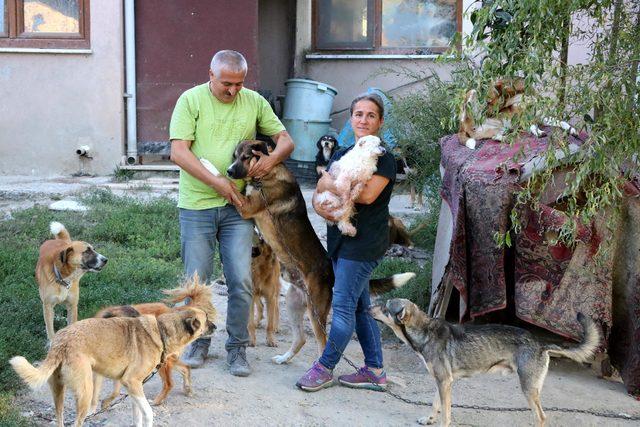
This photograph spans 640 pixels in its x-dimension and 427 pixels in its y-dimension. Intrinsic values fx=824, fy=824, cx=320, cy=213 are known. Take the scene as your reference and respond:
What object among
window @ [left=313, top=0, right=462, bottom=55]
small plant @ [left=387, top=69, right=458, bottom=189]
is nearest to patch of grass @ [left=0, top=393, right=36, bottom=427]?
small plant @ [left=387, top=69, right=458, bottom=189]

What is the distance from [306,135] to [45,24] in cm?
456

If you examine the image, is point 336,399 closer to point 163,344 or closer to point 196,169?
point 163,344

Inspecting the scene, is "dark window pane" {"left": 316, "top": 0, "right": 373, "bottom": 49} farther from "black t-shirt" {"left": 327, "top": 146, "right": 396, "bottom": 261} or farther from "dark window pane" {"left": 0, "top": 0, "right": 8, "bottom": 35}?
"black t-shirt" {"left": 327, "top": 146, "right": 396, "bottom": 261}

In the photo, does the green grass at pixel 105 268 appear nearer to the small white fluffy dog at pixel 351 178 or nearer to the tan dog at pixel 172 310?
the tan dog at pixel 172 310

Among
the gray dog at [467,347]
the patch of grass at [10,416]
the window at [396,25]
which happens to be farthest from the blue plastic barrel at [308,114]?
the patch of grass at [10,416]

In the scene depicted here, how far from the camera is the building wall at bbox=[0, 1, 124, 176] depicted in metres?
12.9

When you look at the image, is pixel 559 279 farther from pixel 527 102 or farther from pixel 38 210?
pixel 38 210

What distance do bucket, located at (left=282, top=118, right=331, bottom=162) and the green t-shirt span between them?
27.0ft

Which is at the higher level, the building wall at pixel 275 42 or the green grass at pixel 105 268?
the building wall at pixel 275 42

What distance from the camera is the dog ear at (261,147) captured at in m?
5.70

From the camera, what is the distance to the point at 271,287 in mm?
6711

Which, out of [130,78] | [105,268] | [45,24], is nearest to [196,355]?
[105,268]

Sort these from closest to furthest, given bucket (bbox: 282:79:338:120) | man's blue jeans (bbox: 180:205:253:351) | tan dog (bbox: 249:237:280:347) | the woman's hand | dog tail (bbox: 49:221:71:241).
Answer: the woman's hand → man's blue jeans (bbox: 180:205:253:351) → tan dog (bbox: 249:237:280:347) → dog tail (bbox: 49:221:71:241) → bucket (bbox: 282:79:338:120)

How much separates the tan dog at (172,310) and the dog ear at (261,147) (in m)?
0.97
